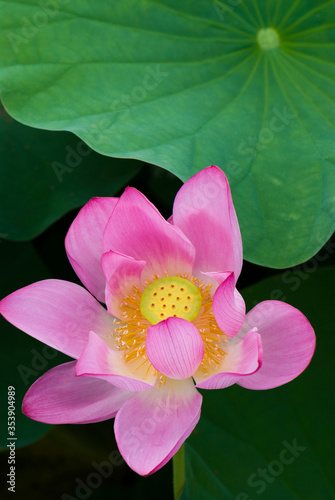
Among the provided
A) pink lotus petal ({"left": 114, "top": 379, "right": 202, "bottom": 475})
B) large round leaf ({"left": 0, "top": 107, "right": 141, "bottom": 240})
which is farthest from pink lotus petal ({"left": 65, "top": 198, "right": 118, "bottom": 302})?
large round leaf ({"left": 0, "top": 107, "right": 141, "bottom": 240})

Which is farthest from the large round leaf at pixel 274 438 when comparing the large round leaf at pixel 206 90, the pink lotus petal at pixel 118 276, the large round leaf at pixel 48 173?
the large round leaf at pixel 48 173

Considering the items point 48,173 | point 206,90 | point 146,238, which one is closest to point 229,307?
point 146,238

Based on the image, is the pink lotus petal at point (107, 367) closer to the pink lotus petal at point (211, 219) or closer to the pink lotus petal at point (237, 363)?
the pink lotus petal at point (237, 363)

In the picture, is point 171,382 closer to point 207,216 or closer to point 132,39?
point 207,216

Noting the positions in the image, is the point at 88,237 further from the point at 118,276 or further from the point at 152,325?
the point at 152,325

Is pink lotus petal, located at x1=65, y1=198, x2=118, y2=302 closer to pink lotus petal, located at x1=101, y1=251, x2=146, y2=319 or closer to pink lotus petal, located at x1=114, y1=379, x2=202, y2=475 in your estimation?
pink lotus petal, located at x1=101, y1=251, x2=146, y2=319

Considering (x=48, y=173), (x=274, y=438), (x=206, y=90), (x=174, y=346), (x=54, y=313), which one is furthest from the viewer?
(x=48, y=173)
